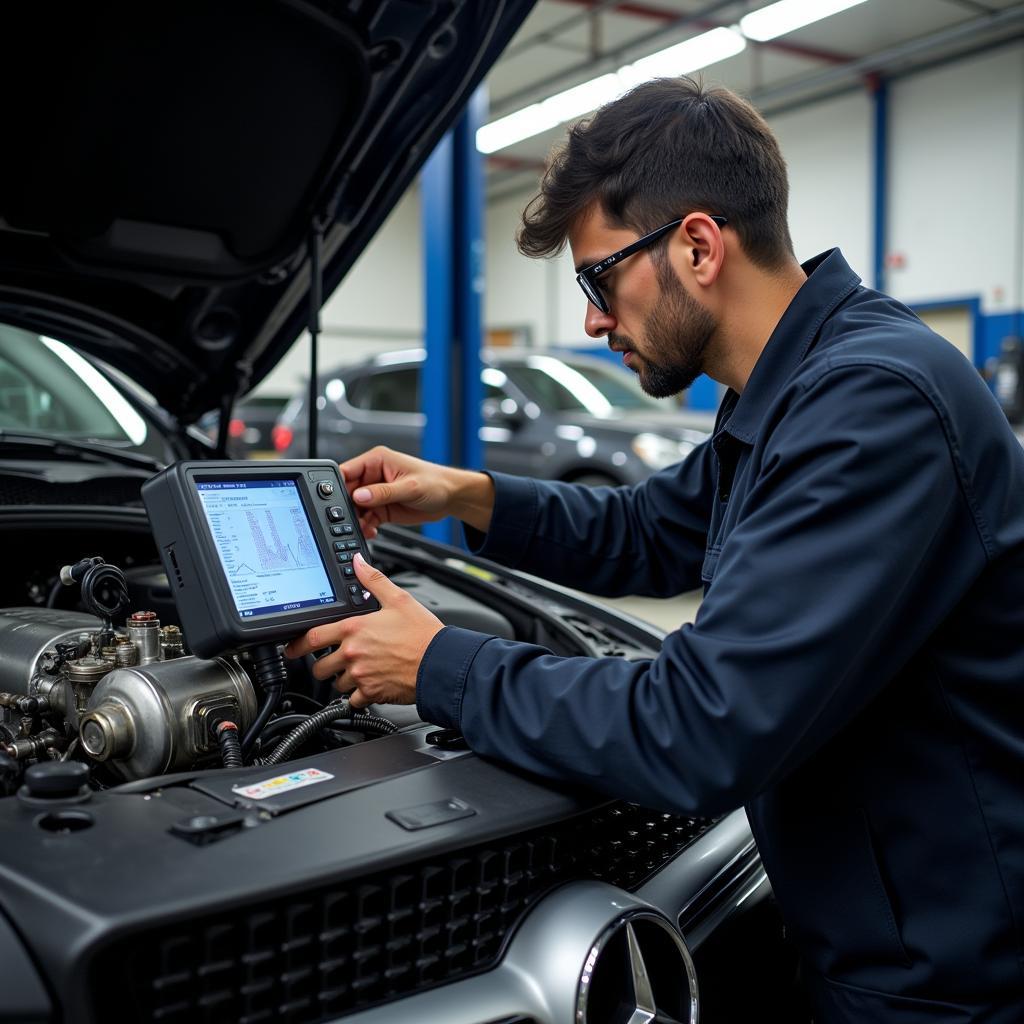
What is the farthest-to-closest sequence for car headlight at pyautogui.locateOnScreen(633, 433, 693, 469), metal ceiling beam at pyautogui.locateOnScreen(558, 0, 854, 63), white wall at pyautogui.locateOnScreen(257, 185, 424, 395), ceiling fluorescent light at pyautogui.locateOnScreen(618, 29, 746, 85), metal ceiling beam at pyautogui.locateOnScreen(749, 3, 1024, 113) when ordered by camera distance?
white wall at pyautogui.locateOnScreen(257, 185, 424, 395)
metal ceiling beam at pyautogui.locateOnScreen(749, 3, 1024, 113)
metal ceiling beam at pyautogui.locateOnScreen(558, 0, 854, 63)
ceiling fluorescent light at pyautogui.locateOnScreen(618, 29, 746, 85)
car headlight at pyautogui.locateOnScreen(633, 433, 693, 469)

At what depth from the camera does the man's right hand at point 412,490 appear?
5.74 feet

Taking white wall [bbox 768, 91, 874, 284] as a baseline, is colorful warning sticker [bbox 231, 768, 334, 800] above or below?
below

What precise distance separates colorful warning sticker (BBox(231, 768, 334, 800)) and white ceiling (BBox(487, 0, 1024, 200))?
372 inches

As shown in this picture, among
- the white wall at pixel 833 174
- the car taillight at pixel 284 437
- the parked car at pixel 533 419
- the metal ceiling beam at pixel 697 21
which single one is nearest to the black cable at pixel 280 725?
the parked car at pixel 533 419

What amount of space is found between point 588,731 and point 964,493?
449 millimetres

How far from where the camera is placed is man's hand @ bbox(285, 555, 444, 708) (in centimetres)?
118

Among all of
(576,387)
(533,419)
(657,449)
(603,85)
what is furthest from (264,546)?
(603,85)

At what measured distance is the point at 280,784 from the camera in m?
1.06

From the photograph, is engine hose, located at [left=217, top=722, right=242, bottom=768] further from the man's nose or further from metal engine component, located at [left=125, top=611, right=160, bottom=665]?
the man's nose

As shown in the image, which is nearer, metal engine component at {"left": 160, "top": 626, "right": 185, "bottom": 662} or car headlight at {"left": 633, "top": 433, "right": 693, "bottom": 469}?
metal engine component at {"left": 160, "top": 626, "right": 185, "bottom": 662}

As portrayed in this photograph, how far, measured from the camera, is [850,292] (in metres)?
1.30

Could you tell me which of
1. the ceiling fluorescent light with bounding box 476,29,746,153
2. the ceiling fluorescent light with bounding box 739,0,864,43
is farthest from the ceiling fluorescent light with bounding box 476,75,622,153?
the ceiling fluorescent light with bounding box 739,0,864,43

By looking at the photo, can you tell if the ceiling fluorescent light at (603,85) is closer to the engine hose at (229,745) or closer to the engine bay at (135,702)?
the engine bay at (135,702)

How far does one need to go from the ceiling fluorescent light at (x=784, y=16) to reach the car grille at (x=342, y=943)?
8.87 m
